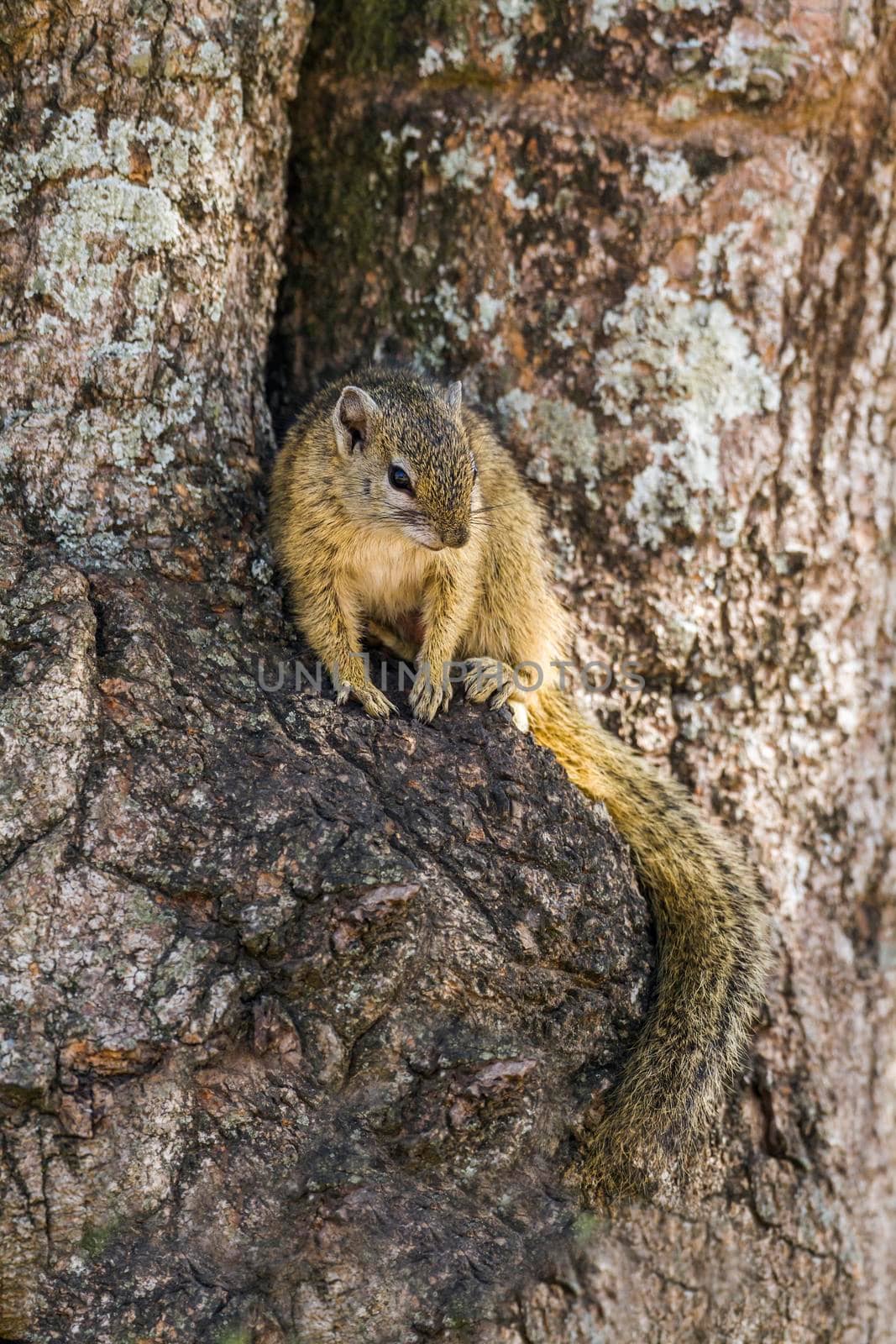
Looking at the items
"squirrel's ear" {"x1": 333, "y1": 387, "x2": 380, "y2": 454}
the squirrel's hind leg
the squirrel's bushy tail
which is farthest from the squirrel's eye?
the squirrel's bushy tail

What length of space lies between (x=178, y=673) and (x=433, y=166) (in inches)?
66.9

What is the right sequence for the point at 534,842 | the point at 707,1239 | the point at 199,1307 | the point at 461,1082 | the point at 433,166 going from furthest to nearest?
the point at 433,166 < the point at 707,1239 < the point at 534,842 < the point at 461,1082 < the point at 199,1307

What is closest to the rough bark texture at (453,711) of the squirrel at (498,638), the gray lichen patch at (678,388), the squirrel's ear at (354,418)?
the gray lichen patch at (678,388)

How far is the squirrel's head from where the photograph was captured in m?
3.53

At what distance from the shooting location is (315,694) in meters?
3.22

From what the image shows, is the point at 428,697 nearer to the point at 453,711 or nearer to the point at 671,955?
the point at 453,711

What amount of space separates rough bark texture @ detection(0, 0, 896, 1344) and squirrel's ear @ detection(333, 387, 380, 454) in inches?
9.3

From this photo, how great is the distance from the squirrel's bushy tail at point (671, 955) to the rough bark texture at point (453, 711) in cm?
11

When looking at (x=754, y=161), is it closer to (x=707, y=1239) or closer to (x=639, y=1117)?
(x=639, y=1117)

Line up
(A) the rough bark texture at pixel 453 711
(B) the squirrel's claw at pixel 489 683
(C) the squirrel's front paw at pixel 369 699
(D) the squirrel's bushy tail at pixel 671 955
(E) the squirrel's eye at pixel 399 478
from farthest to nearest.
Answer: (E) the squirrel's eye at pixel 399 478
(B) the squirrel's claw at pixel 489 683
(C) the squirrel's front paw at pixel 369 699
(D) the squirrel's bushy tail at pixel 671 955
(A) the rough bark texture at pixel 453 711

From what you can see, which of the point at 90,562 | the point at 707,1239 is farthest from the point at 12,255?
the point at 707,1239

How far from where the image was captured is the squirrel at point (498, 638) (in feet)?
10.2

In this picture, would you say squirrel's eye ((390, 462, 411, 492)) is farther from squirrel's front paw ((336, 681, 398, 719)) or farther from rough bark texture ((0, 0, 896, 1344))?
squirrel's front paw ((336, 681, 398, 719))

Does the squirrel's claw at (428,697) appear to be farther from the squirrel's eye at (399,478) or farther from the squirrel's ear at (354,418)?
the squirrel's ear at (354,418)
